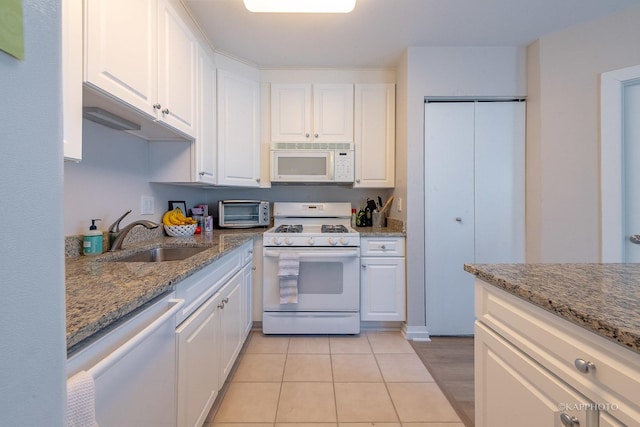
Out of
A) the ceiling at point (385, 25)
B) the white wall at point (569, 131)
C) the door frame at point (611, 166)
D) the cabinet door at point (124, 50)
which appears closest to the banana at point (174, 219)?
the cabinet door at point (124, 50)

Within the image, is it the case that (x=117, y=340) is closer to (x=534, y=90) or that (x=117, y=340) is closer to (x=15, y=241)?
(x=15, y=241)

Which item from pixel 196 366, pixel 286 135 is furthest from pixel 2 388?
pixel 286 135

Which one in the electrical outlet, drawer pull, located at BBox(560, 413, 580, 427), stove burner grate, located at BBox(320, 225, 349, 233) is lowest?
drawer pull, located at BBox(560, 413, 580, 427)

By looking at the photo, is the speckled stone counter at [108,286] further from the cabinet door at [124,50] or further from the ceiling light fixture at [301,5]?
the ceiling light fixture at [301,5]

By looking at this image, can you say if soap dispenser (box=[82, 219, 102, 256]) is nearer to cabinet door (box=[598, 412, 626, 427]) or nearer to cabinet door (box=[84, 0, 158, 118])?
cabinet door (box=[84, 0, 158, 118])

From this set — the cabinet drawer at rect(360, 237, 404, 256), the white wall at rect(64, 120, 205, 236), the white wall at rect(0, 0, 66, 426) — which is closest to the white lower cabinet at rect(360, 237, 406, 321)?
the cabinet drawer at rect(360, 237, 404, 256)

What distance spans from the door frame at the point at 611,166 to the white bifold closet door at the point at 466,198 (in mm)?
470

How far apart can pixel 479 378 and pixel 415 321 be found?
4.37ft

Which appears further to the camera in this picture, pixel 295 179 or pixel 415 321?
pixel 295 179

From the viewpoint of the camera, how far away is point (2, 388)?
35 cm

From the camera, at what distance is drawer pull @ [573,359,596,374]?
0.59 m

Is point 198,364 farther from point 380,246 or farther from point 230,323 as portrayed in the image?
point 380,246

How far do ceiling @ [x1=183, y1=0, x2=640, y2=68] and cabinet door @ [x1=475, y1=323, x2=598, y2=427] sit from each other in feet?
6.54

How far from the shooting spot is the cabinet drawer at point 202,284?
3.55ft
